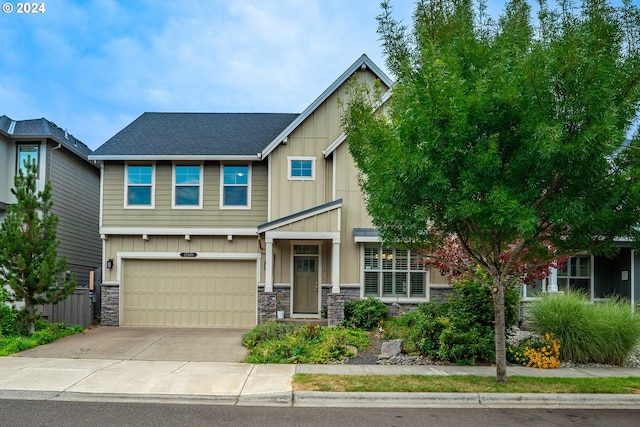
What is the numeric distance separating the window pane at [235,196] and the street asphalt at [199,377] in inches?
210

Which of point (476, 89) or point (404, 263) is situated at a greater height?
point (476, 89)

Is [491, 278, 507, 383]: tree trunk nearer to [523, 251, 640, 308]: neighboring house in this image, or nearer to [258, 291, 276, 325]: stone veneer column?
[258, 291, 276, 325]: stone veneer column

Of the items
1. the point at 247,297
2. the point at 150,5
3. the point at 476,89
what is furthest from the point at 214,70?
the point at 476,89

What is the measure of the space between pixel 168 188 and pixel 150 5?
9.56 meters

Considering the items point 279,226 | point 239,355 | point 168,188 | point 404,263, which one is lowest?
point 239,355

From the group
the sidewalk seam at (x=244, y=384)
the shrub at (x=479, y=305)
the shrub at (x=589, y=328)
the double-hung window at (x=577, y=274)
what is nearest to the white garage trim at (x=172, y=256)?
the sidewalk seam at (x=244, y=384)

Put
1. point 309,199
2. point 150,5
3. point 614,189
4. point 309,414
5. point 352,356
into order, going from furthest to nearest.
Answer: point 150,5 < point 309,199 < point 352,356 < point 614,189 < point 309,414

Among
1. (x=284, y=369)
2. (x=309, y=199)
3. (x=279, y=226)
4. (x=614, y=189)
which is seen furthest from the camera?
(x=309, y=199)

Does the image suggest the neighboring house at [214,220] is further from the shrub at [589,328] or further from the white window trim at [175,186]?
the shrub at [589,328]

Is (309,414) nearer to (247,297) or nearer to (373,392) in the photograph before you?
(373,392)

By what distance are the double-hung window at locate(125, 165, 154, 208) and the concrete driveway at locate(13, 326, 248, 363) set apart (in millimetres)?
4336

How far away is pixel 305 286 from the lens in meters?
16.4

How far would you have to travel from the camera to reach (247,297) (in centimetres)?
1686

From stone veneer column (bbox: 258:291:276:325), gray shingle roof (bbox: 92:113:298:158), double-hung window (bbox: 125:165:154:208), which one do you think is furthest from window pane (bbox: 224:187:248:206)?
stone veneer column (bbox: 258:291:276:325)
